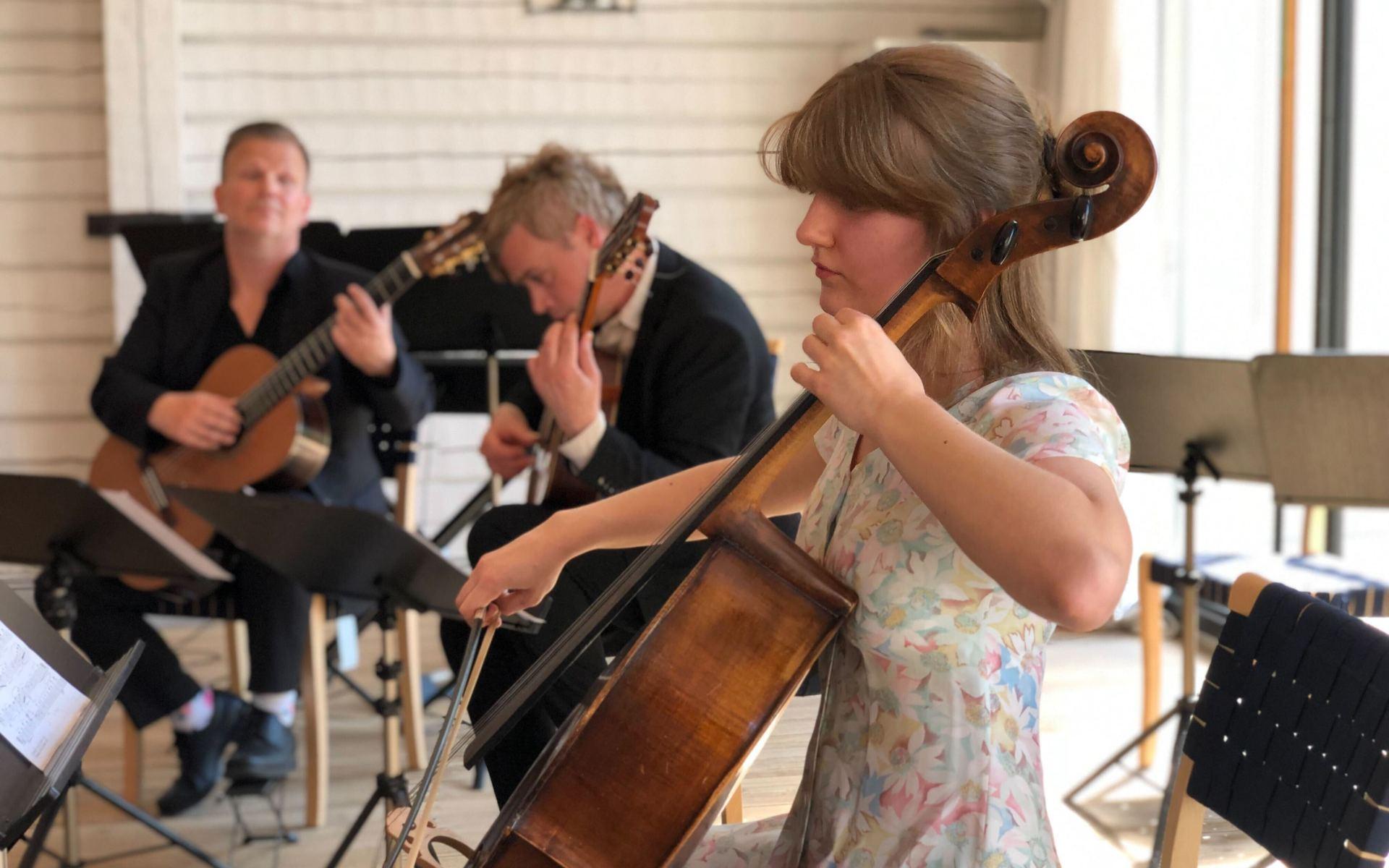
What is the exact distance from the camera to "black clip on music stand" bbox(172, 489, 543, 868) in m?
2.02

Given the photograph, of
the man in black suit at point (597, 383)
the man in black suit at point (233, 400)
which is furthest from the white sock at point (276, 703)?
the man in black suit at point (597, 383)

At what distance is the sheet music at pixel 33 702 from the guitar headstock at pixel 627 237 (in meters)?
1.06

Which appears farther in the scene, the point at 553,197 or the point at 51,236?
the point at 51,236

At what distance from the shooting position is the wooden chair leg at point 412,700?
2.89 meters

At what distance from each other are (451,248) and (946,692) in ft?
6.52

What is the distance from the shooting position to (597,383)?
6.75 feet

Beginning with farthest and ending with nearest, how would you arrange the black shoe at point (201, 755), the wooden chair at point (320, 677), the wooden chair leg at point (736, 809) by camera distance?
the black shoe at point (201, 755), the wooden chair at point (320, 677), the wooden chair leg at point (736, 809)

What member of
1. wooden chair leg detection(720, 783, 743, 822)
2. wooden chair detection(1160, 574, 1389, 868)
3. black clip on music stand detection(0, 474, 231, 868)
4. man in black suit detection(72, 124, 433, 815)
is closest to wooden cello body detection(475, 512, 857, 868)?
wooden chair detection(1160, 574, 1389, 868)

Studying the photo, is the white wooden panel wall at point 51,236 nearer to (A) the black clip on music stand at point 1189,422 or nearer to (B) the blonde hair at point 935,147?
(A) the black clip on music stand at point 1189,422

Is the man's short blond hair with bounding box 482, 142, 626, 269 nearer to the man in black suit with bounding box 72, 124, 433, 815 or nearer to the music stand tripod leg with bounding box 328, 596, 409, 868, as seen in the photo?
the man in black suit with bounding box 72, 124, 433, 815

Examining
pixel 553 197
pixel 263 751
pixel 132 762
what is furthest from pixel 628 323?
pixel 132 762

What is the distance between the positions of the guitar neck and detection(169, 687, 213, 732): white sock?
589 mm

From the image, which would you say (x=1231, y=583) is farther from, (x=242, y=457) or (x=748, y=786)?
(x=242, y=457)

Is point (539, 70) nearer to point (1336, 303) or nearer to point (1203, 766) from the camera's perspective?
point (1336, 303)
